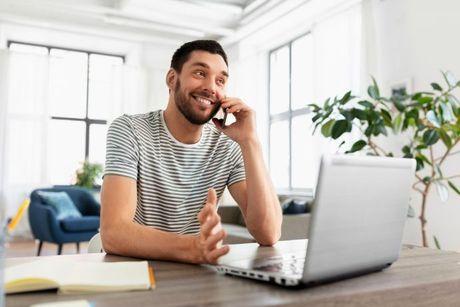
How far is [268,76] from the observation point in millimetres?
6852

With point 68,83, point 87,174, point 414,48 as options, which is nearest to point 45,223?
point 87,174

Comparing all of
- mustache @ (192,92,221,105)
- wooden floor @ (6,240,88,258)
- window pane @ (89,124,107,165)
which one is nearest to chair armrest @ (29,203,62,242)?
wooden floor @ (6,240,88,258)

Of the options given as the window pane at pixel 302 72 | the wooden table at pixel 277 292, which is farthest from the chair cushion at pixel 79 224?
→ the wooden table at pixel 277 292

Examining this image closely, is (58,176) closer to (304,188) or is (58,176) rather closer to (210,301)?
(304,188)

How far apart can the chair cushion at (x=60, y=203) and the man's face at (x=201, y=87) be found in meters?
3.91

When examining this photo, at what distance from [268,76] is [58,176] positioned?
3646 mm

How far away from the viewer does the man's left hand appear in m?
1.55

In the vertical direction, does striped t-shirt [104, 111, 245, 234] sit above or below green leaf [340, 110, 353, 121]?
below

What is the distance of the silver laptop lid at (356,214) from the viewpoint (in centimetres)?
70

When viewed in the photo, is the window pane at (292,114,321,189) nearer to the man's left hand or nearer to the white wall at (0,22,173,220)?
the white wall at (0,22,173,220)

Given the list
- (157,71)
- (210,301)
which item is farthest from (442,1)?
(157,71)

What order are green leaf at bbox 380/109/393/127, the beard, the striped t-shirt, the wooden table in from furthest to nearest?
green leaf at bbox 380/109/393/127, the beard, the striped t-shirt, the wooden table

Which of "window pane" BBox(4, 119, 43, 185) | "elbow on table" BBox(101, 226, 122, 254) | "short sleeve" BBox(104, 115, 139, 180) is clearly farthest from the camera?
"window pane" BBox(4, 119, 43, 185)

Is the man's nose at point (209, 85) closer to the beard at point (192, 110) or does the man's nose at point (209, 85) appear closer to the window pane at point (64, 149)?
the beard at point (192, 110)
